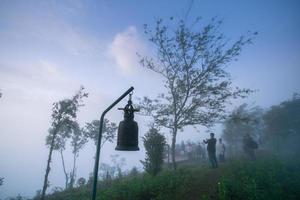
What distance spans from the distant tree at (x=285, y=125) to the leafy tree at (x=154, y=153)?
24.3m

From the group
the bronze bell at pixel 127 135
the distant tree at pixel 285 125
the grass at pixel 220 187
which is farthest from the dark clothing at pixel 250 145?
the bronze bell at pixel 127 135

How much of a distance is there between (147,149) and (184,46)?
10683 millimetres

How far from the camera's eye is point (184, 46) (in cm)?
2127

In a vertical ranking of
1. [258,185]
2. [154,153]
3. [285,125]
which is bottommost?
[258,185]

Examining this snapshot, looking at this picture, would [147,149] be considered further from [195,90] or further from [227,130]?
[227,130]

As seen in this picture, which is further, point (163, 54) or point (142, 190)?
point (163, 54)

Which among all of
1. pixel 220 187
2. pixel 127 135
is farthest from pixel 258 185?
pixel 127 135

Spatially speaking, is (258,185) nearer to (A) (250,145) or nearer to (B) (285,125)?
(A) (250,145)

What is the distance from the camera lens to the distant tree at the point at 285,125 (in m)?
34.6

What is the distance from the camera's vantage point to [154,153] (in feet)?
55.5

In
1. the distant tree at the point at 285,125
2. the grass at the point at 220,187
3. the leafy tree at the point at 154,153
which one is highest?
the distant tree at the point at 285,125

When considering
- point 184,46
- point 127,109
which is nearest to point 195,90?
point 184,46

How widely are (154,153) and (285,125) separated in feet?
97.4

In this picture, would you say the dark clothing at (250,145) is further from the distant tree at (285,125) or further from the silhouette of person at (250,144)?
the distant tree at (285,125)
